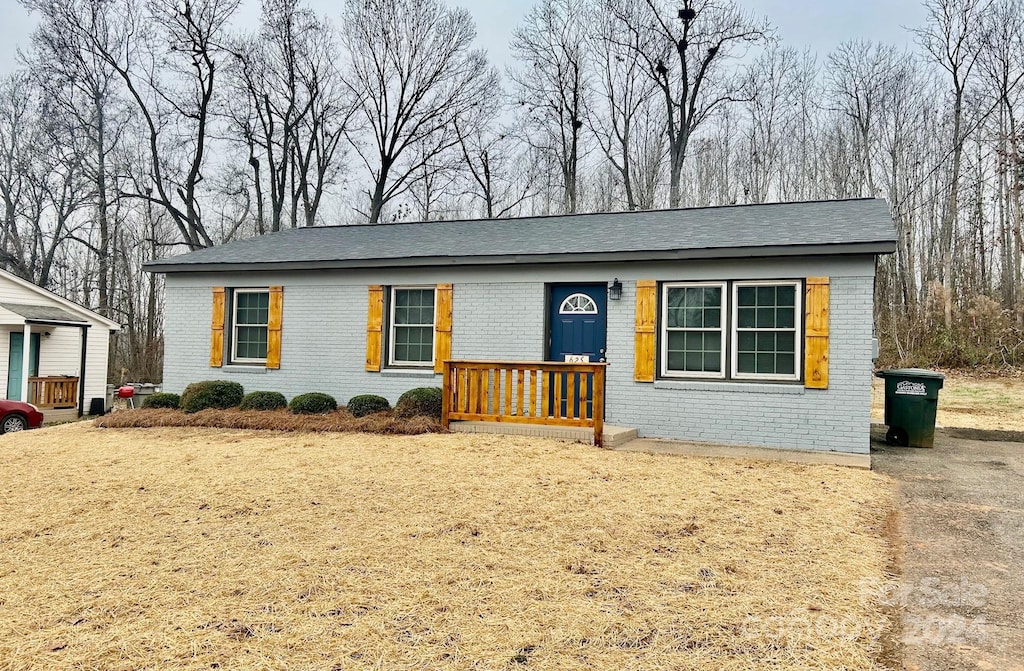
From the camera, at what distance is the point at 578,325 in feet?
29.9

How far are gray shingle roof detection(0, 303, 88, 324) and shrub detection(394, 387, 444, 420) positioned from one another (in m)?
13.5

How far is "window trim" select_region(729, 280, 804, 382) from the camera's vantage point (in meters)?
7.83

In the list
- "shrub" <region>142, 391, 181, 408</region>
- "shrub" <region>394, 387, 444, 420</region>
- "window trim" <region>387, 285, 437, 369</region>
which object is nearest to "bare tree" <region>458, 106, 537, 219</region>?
"window trim" <region>387, 285, 437, 369</region>

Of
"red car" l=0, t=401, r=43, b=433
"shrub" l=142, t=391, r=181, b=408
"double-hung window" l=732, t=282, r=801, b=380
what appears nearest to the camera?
"double-hung window" l=732, t=282, r=801, b=380

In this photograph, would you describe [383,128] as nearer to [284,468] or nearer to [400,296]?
[400,296]

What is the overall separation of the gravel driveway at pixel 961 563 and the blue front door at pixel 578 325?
3.65 meters

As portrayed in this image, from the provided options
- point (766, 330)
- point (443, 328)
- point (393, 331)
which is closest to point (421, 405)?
point (443, 328)

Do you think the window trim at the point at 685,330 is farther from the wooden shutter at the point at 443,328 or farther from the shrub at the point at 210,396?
the shrub at the point at 210,396

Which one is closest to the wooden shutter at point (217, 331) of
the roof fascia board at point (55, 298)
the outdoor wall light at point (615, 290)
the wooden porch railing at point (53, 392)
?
the outdoor wall light at point (615, 290)

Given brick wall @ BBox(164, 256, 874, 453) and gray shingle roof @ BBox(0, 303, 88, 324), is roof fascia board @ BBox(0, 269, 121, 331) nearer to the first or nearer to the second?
gray shingle roof @ BBox(0, 303, 88, 324)

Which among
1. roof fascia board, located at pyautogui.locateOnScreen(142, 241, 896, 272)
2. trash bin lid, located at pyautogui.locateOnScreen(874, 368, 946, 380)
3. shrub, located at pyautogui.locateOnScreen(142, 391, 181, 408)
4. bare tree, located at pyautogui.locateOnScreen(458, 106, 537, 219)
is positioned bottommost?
shrub, located at pyautogui.locateOnScreen(142, 391, 181, 408)

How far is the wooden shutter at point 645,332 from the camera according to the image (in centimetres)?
845

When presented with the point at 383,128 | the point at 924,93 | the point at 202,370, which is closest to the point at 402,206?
the point at 383,128

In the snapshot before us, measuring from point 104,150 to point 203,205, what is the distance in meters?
3.46
